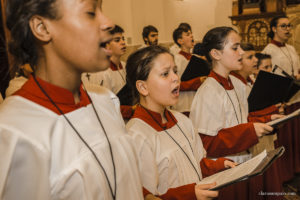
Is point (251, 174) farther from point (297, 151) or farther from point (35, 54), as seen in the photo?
point (297, 151)

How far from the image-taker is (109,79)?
432 cm

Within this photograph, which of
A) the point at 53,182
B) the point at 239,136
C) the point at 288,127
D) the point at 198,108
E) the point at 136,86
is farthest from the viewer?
the point at 288,127

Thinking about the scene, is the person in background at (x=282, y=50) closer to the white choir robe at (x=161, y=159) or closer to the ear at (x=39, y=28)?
the white choir robe at (x=161, y=159)

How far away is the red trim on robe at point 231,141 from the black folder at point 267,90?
0.64m

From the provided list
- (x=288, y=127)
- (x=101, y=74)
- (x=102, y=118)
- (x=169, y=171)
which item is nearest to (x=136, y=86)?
(x=169, y=171)

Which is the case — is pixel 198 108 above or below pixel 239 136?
above

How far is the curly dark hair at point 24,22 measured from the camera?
1109 millimetres

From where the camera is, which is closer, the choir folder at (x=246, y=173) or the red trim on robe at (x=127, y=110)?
the choir folder at (x=246, y=173)

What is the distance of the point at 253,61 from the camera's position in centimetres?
394

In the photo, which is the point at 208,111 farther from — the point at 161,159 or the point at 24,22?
the point at 24,22

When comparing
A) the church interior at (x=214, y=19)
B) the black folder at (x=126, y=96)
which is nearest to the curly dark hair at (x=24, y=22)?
the black folder at (x=126, y=96)

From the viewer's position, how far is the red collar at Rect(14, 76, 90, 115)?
1.15 metres

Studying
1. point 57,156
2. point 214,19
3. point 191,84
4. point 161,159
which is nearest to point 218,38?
point 161,159

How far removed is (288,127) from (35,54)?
4.09 meters
